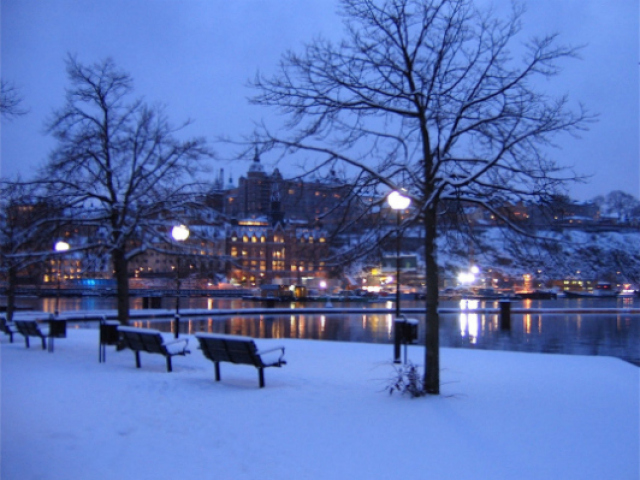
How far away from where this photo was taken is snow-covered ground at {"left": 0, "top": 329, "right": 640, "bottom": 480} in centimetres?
579

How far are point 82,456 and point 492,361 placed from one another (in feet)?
33.7

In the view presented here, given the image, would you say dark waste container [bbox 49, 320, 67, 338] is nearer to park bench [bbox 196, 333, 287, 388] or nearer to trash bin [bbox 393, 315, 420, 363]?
park bench [bbox 196, 333, 287, 388]

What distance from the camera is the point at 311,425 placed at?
7.38 m

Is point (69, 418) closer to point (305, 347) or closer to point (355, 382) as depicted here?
point (355, 382)

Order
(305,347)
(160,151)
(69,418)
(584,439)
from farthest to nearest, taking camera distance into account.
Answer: (305,347), (160,151), (69,418), (584,439)

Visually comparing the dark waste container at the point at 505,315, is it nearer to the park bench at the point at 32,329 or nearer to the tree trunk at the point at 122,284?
the tree trunk at the point at 122,284

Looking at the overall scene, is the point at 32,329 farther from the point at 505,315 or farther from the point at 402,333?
the point at 505,315

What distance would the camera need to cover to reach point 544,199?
960 centimetres

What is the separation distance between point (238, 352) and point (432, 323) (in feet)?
10.9

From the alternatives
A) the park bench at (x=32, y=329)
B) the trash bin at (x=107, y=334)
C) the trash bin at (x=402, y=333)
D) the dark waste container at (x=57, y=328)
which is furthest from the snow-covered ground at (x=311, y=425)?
the park bench at (x=32, y=329)

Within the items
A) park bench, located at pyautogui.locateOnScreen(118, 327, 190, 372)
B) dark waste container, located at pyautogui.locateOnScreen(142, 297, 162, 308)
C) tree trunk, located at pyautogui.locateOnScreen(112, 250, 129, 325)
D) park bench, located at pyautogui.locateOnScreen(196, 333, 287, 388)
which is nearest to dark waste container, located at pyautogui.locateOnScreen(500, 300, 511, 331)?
tree trunk, located at pyautogui.locateOnScreen(112, 250, 129, 325)

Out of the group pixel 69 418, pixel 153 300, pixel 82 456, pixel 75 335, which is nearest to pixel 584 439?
pixel 82 456

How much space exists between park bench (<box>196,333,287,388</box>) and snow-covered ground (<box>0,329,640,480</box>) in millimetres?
397

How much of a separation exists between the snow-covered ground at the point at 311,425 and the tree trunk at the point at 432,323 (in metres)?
0.32
